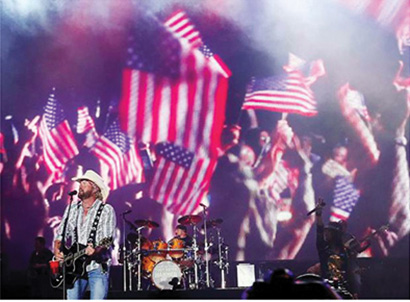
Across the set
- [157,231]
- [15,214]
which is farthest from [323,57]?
[15,214]

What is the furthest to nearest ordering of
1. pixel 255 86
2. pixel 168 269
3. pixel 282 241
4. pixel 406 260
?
pixel 255 86
pixel 282 241
pixel 406 260
pixel 168 269

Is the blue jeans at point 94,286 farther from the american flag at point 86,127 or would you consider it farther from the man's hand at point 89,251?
the american flag at point 86,127

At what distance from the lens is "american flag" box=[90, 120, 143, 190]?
13.6m

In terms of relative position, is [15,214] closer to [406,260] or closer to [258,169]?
[258,169]

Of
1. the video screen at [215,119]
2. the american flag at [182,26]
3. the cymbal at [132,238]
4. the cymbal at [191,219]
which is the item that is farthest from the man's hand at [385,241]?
the american flag at [182,26]

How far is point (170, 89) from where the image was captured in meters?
13.9

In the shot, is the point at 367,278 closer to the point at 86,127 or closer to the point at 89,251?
the point at 89,251

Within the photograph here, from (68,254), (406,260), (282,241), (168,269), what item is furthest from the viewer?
(282,241)

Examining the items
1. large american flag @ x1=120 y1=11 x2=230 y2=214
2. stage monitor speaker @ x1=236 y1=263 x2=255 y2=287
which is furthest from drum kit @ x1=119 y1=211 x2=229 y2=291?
large american flag @ x1=120 y1=11 x2=230 y2=214

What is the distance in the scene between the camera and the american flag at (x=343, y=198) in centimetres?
1269

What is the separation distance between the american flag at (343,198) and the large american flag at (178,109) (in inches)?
133

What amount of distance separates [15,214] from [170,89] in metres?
5.49

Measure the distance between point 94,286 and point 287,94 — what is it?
9209 millimetres

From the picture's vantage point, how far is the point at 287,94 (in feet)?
43.7
